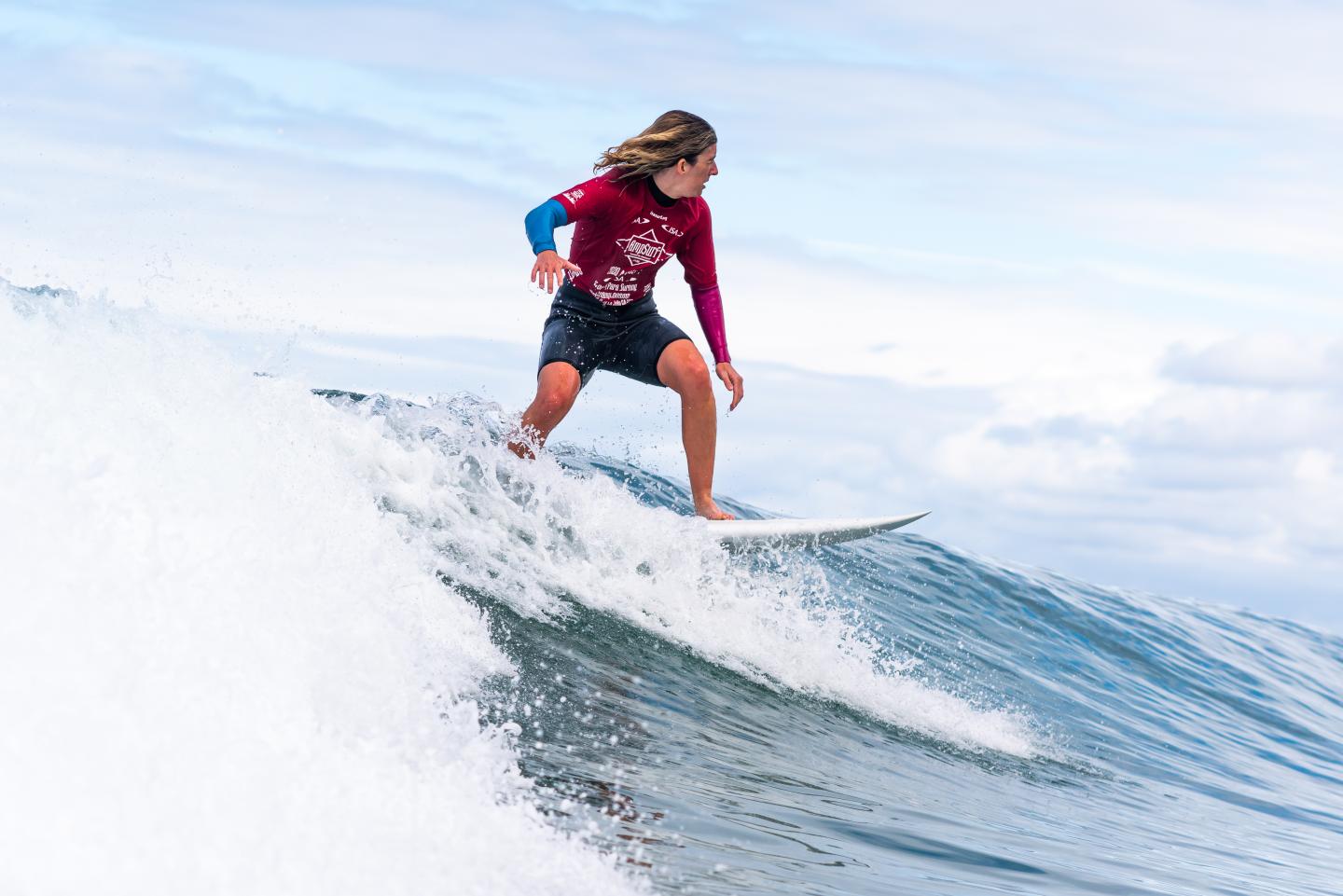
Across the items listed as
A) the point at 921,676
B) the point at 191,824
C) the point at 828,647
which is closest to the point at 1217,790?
the point at 921,676

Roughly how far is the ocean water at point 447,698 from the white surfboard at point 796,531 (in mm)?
143

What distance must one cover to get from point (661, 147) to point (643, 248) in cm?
53

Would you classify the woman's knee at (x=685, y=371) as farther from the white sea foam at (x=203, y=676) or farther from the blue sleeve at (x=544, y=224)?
the white sea foam at (x=203, y=676)

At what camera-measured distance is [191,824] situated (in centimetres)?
238

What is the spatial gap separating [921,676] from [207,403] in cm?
495

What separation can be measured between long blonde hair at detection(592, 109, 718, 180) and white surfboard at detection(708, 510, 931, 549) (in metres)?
1.92

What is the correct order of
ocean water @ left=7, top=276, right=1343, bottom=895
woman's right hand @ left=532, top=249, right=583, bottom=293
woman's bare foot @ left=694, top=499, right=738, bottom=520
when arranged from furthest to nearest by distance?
woman's bare foot @ left=694, top=499, right=738, bottom=520 < woman's right hand @ left=532, top=249, right=583, bottom=293 < ocean water @ left=7, top=276, right=1343, bottom=895

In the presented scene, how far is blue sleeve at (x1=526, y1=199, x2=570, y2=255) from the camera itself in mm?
5660

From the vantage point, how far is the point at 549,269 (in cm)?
550

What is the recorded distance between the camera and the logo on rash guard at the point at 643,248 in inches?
247

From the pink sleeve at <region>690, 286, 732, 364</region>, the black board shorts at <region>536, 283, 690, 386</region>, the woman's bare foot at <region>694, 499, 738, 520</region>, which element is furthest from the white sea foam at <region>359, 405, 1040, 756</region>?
the pink sleeve at <region>690, 286, 732, 364</region>

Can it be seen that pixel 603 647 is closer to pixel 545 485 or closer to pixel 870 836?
pixel 545 485

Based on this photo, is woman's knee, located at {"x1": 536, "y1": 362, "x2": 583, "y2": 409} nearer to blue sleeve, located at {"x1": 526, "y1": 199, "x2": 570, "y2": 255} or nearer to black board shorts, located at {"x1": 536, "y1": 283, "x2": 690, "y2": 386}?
black board shorts, located at {"x1": 536, "y1": 283, "x2": 690, "y2": 386}

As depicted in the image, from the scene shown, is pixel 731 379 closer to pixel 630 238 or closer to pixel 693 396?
pixel 693 396
